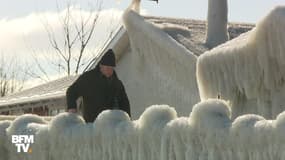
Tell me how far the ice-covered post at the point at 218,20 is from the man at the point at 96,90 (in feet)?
20.2

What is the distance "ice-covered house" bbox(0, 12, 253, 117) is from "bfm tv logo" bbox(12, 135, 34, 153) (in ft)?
18.0

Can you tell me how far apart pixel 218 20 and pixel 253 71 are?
6.05m

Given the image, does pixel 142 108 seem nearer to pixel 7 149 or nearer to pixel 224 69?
pixel 224 69

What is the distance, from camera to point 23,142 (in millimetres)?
7047

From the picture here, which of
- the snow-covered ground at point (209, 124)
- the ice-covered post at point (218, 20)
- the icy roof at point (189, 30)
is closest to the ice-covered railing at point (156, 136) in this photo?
the snow-covered ground at point (209, 124)

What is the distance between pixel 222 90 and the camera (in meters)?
8.60

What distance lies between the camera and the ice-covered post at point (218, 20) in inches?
536

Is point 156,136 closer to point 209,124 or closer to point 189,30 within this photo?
point 209,124

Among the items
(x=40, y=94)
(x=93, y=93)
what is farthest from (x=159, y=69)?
(x=40, y=94)

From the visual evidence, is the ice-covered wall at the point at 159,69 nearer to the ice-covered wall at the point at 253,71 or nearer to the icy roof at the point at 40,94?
the ice-covered wall at the point at 253,71

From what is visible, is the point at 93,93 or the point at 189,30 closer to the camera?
the point at 93,93

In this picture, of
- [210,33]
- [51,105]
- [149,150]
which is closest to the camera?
[149,150]

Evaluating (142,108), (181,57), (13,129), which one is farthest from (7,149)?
(142,108)

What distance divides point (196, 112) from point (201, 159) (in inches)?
13.7
